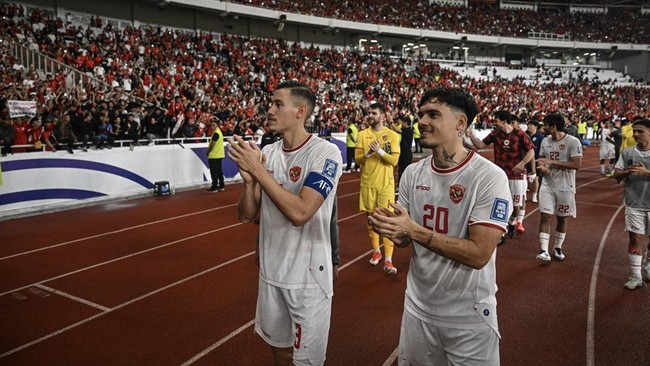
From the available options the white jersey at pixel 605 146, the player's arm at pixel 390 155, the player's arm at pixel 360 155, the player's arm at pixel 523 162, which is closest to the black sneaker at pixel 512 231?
the player's arm at pixel 523 162

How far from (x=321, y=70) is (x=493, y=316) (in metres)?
28.4

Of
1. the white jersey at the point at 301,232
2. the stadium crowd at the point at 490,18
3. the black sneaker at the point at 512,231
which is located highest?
the stadium crowd at the point at 490,18

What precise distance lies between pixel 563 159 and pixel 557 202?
626mm

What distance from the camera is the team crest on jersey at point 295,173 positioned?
8.20 feet

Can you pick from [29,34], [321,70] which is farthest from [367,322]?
[321,70]

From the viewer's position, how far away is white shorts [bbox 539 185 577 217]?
5.87m

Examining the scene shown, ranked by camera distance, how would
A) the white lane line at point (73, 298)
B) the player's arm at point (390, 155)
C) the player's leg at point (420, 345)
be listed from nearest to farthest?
1. the player's leg at point (420, 345)
2. the white lane line at point (73, 298)
3. the player's arm at point (390, 155)

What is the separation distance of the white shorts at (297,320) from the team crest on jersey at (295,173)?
2.14ft

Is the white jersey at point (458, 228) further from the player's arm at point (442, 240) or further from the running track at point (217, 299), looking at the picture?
the running track at point (217, 299)

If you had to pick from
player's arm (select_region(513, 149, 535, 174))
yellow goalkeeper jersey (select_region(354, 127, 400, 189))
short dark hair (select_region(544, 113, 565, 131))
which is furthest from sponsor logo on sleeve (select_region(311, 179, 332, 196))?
player's arm (select_region(513, 149, 535, 174))

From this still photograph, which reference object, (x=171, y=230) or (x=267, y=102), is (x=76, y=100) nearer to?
(x=171, y=230)

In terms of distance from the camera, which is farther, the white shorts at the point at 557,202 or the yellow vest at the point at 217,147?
the yellow vest at the point at 217,147

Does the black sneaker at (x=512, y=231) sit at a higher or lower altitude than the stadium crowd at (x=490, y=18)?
lower

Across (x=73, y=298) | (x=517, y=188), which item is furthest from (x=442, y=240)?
(x=517, y=188)
